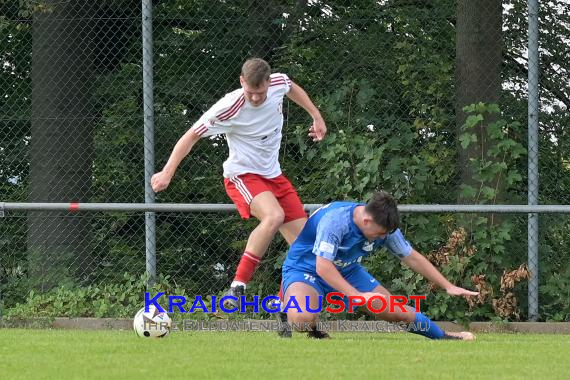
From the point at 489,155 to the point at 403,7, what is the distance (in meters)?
1.62

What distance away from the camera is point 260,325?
10297mm

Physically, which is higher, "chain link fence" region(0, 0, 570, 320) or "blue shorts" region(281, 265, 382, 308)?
"chain link fence" region(0, 0, 570, 320)

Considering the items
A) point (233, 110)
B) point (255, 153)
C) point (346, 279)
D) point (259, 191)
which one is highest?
point (233, 110)

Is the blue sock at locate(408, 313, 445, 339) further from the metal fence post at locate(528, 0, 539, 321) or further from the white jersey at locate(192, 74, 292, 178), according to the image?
the metal fence post at locate(528, 0, 539, 321)

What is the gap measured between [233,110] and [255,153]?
0.40 m

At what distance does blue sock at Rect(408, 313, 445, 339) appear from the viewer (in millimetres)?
8258

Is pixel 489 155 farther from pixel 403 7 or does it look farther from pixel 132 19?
pixel 132 19

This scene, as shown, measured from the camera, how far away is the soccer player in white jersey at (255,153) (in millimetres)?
8414

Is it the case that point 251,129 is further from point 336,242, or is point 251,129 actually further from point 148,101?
point 148,101

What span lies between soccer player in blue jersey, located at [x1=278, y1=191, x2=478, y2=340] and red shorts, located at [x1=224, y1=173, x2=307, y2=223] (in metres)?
0.45

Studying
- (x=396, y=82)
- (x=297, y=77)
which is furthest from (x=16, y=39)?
(x=396, y=82)

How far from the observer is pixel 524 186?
10.7m

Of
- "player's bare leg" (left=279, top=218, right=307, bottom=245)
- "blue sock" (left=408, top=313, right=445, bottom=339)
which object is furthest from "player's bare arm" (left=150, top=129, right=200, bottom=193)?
"blue sock" (left=408, top=313, right=445, bottom=339)

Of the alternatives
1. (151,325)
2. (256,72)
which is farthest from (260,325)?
(256,72)
